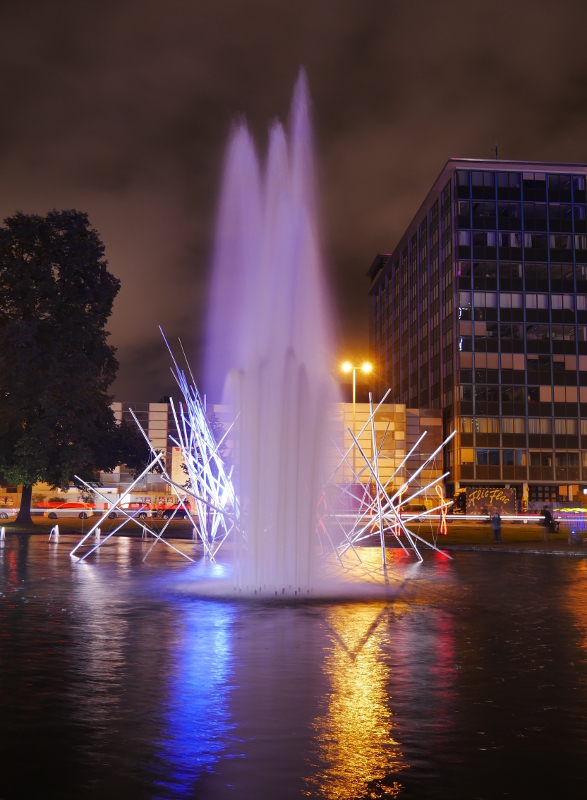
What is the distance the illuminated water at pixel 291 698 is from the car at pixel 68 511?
56.1m

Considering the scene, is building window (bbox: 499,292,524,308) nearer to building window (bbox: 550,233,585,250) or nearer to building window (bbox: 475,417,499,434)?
building window (bbox: 550,233,585,250)

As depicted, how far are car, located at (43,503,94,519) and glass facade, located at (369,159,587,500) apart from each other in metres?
37.2

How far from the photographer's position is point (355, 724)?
7570 mm

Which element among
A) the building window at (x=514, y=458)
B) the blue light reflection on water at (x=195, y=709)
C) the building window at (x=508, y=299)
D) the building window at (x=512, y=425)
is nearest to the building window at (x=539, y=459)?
the building window at (x=514, y=458)

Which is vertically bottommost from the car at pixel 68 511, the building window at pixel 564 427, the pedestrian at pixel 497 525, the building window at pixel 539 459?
the car at pixel 68 511

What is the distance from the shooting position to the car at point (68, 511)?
71875mm

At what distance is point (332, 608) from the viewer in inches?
620

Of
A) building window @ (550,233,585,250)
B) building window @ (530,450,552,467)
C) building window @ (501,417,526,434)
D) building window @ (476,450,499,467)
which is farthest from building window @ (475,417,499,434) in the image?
building window @ (550,233,585,250)

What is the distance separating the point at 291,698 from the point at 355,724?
1180 millimetres

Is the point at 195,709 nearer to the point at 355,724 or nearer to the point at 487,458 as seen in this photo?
the point at 355,724

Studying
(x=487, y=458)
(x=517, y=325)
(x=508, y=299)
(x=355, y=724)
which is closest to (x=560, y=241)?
(x=508, y=299)

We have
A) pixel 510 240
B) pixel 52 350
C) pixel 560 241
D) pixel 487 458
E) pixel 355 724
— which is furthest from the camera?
pixel 560 241

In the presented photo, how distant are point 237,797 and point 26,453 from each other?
46.0 m

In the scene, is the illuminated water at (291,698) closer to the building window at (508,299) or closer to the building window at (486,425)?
the building window at (486,425)
